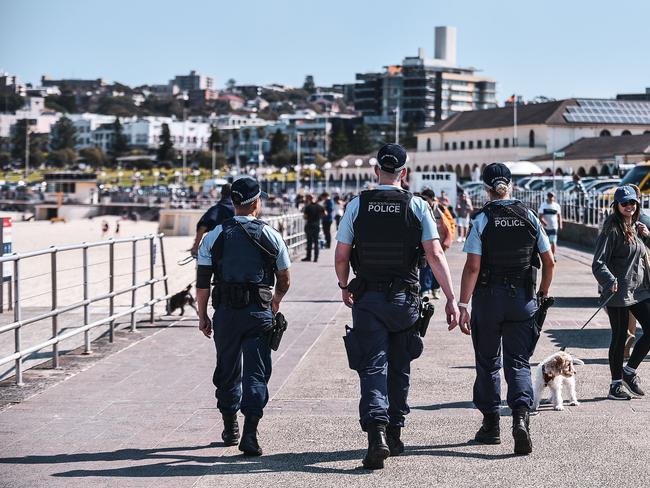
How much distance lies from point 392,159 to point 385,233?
444 millimetres

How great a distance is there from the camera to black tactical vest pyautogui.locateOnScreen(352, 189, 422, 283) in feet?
23.1

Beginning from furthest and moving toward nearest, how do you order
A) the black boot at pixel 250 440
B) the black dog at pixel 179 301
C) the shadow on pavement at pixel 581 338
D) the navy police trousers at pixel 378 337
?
the black dog at pixel 179 301
the shadow on pavement at pixel 581 338
the black boot at pixel 250 440
the navy police trousers at pixel 378 337

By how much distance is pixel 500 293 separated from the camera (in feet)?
24.4

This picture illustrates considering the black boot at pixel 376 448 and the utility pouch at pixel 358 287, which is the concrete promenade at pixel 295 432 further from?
the utility pouch at pixel 358 287

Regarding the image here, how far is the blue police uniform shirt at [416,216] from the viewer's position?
23.3 ft

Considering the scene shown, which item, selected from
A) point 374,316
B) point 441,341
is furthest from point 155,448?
point 441,341

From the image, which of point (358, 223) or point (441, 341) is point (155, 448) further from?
point (441, 341)

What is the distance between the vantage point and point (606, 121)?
12556cm

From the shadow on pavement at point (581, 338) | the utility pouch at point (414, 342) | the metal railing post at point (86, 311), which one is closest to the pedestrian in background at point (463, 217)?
the shadow on pavement at point (581, 338)

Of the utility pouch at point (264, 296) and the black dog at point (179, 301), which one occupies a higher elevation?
the utility pouch at point (264, 296)

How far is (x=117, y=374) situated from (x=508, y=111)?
130m

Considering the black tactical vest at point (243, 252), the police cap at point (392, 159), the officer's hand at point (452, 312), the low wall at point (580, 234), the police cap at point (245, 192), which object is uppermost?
the police cap at point (392, 159)

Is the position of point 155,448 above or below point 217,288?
below

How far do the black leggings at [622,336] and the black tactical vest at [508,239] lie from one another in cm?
197
